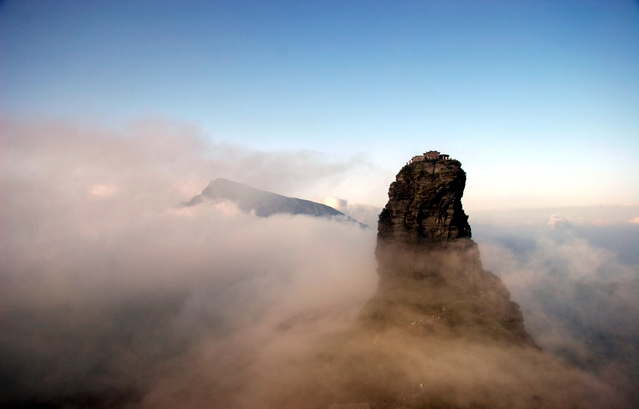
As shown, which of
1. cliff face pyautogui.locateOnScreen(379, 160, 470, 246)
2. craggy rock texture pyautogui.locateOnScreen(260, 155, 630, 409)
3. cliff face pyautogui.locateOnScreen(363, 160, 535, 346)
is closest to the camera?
craggy rock texture pyautogui.locateOnScreen(260, 155, 630, 409)

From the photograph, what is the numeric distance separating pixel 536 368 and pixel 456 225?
4056 cm

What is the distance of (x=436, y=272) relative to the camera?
85125 mm

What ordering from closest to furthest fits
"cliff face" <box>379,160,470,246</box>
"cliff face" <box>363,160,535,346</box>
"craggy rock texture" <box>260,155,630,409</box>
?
1. "craggy rock texture" <box>260,155,630,409</box>
2. "cliff face" <box>363,160,535,346</box>
3. "cliff face" <box>379,160,470,246</box>

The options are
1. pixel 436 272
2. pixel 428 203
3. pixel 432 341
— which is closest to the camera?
pixel 432 341

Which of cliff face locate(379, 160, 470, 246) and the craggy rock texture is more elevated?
cliff face locate(379, 160, 470, 246)

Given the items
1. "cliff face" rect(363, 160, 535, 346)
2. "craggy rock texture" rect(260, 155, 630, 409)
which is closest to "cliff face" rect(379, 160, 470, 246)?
"cliff face" rect(363, 160, 535, 346)

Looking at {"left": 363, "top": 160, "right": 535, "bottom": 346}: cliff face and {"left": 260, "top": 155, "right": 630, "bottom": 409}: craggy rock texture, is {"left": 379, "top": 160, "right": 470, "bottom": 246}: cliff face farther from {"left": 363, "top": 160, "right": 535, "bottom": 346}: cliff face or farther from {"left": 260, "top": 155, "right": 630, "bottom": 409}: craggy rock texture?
{"left": 260, "top": 155, "right": 630, "bottom": 409}: craggy rock texture

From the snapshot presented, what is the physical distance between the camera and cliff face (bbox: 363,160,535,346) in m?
76.6

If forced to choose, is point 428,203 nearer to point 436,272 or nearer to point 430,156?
point 430,156

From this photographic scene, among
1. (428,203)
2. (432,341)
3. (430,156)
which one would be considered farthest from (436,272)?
(430,156)

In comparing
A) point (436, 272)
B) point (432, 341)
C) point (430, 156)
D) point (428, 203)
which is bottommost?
point (432, 341)

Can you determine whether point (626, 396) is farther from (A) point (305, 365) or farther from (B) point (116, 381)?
(B) point (116, 381)

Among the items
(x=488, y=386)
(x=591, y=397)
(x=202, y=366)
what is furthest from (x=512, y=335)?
(x=202, y=366)

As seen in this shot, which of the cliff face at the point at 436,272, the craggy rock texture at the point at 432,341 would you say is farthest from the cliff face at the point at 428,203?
the craggy rock texture at the point at 432,341
